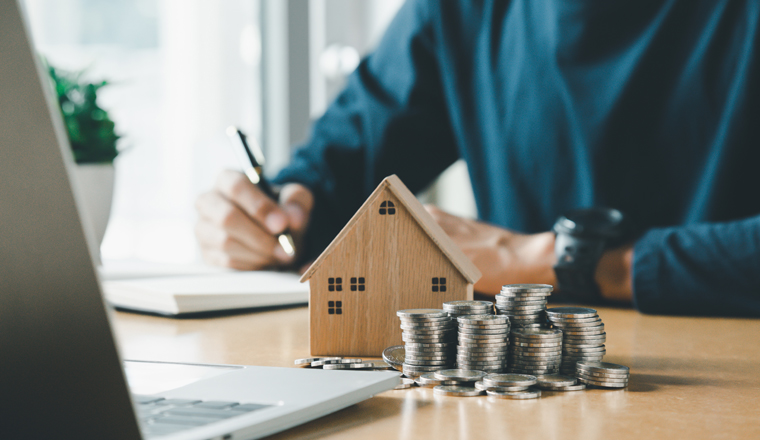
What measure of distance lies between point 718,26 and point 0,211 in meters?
1.20

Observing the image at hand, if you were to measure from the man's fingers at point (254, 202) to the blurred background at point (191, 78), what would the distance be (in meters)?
1.08

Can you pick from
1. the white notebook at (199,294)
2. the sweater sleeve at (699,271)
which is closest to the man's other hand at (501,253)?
the sweater sleeve at (699,271)

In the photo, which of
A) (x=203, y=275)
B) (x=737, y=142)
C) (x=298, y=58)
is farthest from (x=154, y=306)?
(x=298, y=58)

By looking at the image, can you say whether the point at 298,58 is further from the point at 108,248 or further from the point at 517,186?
the point at 517,186

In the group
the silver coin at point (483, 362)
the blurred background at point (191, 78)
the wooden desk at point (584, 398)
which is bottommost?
the wooden desk at point (584, 398)

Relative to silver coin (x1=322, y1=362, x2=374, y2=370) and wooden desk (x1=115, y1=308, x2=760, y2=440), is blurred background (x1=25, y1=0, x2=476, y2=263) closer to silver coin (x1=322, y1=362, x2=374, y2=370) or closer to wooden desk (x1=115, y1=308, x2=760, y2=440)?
wooden desk (x1=115, y1=308, x2=760, y2=440)

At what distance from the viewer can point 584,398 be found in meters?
0.43

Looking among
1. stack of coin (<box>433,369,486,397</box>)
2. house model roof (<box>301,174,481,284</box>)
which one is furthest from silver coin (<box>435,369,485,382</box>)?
house model roof (<box>301,174,481,284</box>)

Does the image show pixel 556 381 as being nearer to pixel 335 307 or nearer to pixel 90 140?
pixel 335 307

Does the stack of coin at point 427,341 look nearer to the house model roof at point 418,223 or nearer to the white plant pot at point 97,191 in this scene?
the house model roof at point 418,223

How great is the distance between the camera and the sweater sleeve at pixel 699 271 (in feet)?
2.70

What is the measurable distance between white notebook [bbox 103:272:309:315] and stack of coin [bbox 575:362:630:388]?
469 mm

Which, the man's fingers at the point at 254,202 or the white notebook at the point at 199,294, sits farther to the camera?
the man's fingers at the point at 254,202

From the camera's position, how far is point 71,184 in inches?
9.5
